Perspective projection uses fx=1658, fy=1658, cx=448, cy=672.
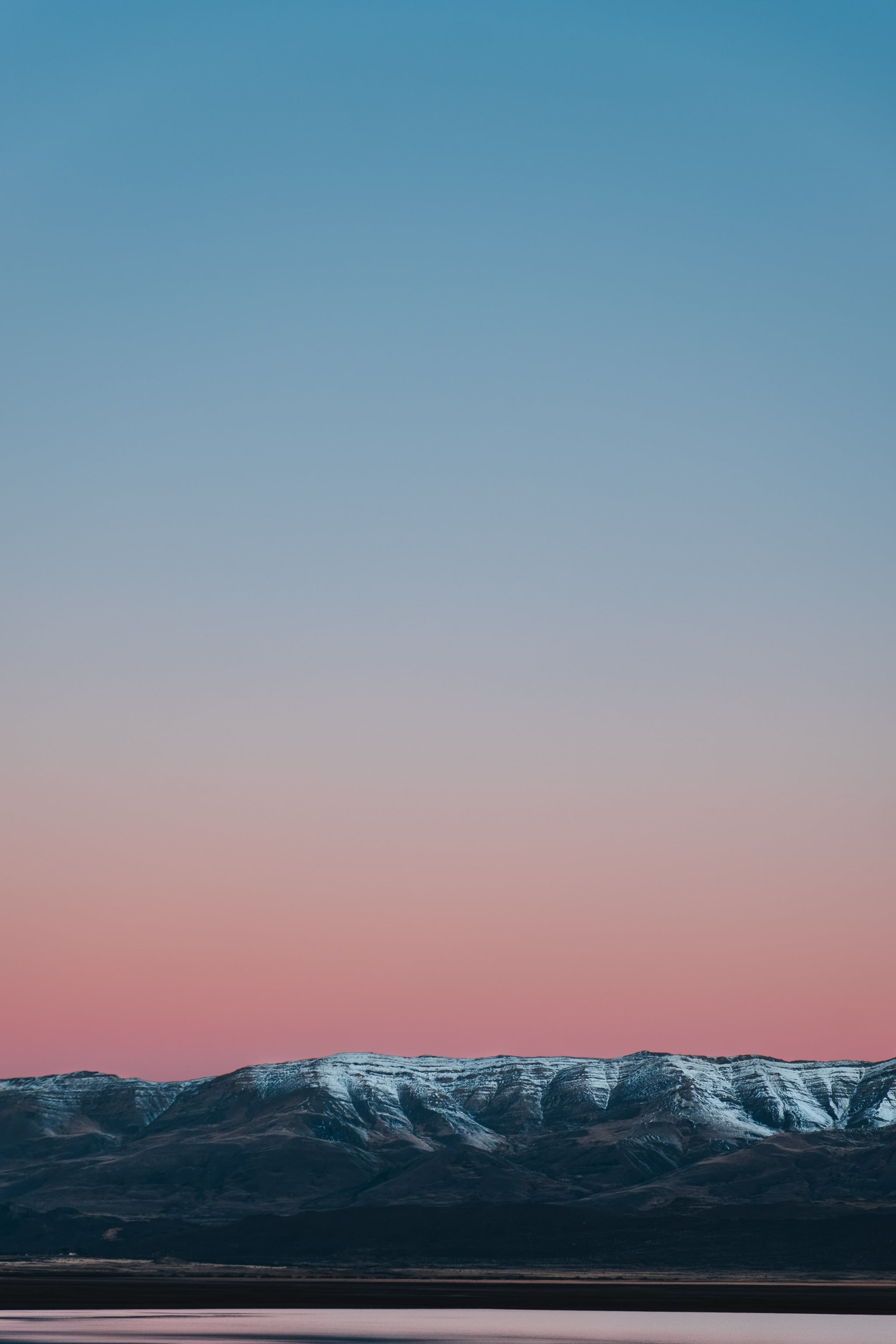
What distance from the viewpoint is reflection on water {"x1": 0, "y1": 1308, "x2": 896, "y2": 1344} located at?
310 feet

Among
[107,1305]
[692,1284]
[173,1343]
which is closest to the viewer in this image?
[173,1343]

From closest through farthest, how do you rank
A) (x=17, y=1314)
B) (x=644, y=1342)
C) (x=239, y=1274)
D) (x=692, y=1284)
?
(x=644, y=1342), (x=17, y=1314), (x=692, y=1284), (x=239, y=1274)

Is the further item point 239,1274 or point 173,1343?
point 239,1274

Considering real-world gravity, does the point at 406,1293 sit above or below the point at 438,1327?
above

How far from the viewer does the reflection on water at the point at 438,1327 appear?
94375mm

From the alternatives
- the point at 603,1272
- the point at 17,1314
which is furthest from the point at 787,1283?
the point at 17,1314

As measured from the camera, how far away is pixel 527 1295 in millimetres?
150625

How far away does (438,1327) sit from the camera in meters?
108

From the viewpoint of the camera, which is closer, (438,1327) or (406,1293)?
(438,1327)

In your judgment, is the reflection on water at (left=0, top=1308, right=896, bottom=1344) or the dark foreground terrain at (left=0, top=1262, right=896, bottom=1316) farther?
the dark foreground terrain at (left=0, top=1262, right=896, bottom=1316)

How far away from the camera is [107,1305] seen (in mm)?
128875

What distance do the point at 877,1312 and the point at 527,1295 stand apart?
33.8 metres

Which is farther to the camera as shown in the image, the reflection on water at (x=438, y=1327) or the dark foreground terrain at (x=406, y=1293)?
the dark foreground terrain at (x=406, y=1293)

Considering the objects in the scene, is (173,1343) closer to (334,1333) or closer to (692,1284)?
(334,1333)
